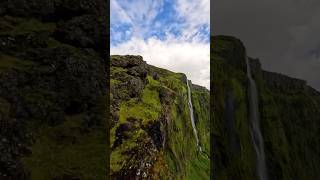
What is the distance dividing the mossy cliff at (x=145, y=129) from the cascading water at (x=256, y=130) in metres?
20.4

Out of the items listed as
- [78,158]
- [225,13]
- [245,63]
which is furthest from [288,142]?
[78,158]

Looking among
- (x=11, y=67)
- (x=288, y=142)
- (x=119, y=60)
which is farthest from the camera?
(x=119, y=60)

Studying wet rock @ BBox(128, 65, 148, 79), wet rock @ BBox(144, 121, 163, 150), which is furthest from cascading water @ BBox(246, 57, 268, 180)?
→ wet rock @ BBox(128, 65, 148, 79)

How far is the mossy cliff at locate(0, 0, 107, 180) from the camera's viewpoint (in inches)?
2933

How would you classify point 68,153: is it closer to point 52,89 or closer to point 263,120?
point 52,89

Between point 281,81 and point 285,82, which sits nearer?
point 285,82

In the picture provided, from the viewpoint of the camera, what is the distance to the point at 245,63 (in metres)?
103

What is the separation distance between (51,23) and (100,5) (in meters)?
14.2

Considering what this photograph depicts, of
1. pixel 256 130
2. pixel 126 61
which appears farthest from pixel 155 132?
pixel 126 61

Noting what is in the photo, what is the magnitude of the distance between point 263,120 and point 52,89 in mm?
49496

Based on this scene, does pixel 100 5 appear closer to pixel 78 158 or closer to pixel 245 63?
pixel 245 63

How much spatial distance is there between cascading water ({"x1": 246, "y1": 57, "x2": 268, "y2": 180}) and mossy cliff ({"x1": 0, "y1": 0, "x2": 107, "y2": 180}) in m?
32.4

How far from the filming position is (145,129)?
96000 millimetres

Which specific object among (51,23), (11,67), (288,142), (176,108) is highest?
(51,23)
